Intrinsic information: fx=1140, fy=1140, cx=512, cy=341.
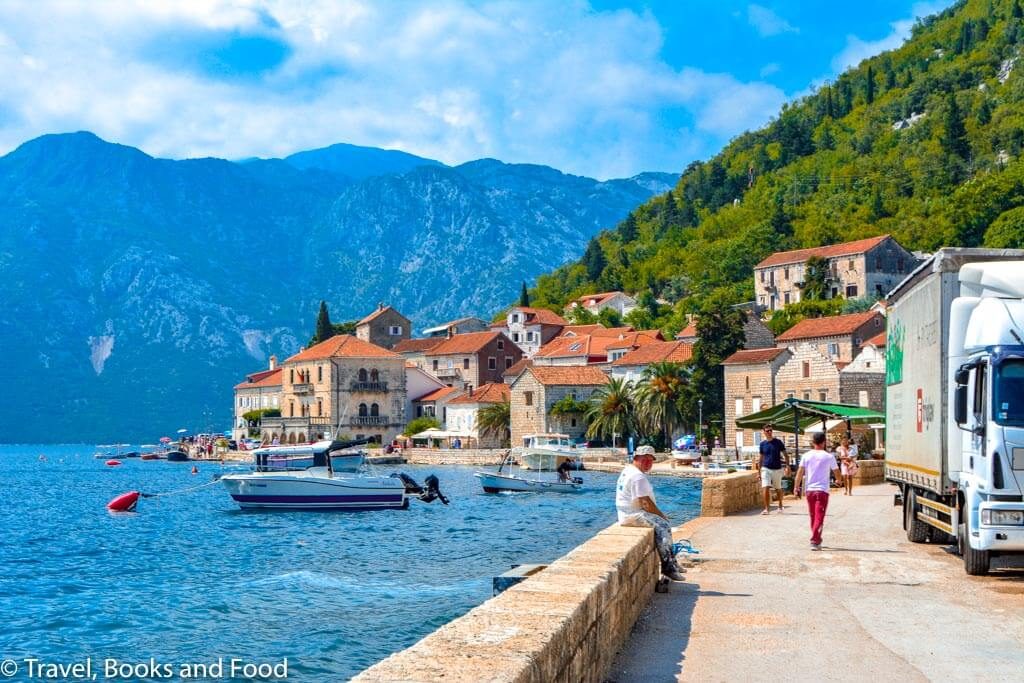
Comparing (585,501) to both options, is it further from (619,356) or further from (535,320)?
(535,320)

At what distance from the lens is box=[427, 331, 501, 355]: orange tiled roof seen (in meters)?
125

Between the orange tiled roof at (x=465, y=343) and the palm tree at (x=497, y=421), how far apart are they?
20453 mm

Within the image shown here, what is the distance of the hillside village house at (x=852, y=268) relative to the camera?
113125mm

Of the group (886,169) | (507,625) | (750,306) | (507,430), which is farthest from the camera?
(886,169)

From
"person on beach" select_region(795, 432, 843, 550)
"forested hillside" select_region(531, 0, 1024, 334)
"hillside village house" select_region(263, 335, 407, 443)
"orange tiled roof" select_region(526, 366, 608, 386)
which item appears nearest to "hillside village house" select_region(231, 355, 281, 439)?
"hillside village house" select_region(263, 335, 407, 443)

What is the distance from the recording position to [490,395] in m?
108

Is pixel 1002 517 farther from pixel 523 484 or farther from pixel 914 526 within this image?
pixel 523 484

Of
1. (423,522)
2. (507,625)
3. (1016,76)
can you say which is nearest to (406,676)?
(507,625)

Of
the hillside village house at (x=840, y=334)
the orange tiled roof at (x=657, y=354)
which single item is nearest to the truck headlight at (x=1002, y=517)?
the hillside village house at (x=840, y=334)

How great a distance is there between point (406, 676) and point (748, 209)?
168m

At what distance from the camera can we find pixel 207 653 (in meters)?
19.1

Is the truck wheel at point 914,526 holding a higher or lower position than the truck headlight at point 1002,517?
lower

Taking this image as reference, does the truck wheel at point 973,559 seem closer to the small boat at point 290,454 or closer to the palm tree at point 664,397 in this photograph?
the small boat at point 290,454

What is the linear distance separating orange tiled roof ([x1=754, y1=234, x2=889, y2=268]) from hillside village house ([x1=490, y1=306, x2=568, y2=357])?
2687 cm
